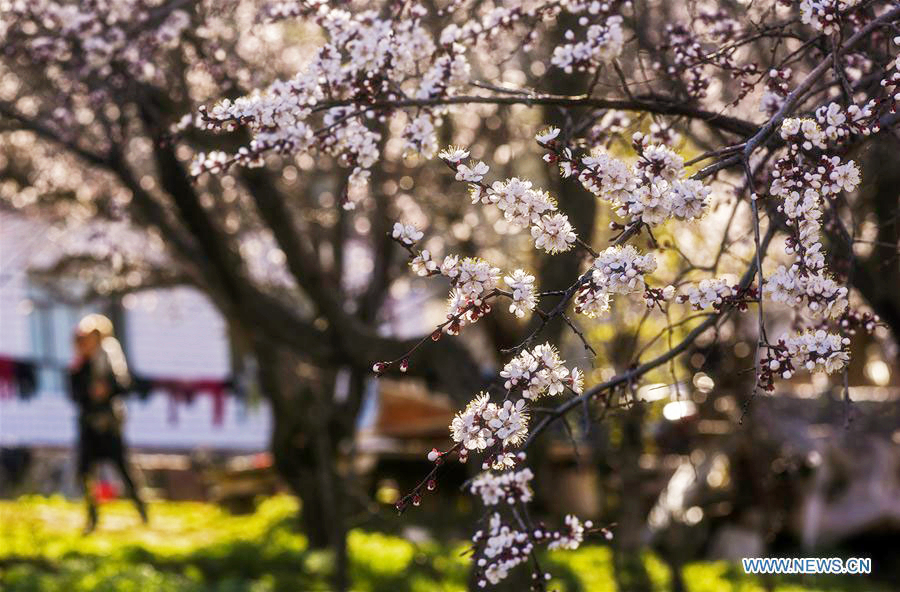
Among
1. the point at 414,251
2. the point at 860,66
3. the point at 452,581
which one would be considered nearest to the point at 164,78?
the point at 452,581

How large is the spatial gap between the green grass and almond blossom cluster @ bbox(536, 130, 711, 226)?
3.85 m

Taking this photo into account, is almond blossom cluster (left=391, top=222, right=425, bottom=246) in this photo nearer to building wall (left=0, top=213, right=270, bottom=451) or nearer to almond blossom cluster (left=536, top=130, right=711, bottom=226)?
almond blossom cluster (left=536, top=130, right=711, bottom=226)

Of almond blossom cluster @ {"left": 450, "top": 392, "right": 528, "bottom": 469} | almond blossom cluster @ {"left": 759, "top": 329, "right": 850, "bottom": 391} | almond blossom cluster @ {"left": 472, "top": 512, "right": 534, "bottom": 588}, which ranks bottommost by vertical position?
almond blossom cluster @ {"left": 472, "top": 512, "right": 534, "bottom": 588}

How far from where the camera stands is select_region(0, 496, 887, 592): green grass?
7.94 m

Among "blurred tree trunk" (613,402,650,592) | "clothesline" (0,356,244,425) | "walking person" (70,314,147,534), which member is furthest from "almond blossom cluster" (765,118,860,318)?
"clothesline" (0,356,244,425)

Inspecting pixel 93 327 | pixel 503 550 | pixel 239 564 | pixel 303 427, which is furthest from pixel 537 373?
pixel 93 327

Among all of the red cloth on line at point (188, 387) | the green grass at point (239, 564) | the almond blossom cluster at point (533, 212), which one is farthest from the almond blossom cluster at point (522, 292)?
the red cloth on line at point (188, 387)

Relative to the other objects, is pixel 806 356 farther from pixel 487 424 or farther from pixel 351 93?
pixel 351 93

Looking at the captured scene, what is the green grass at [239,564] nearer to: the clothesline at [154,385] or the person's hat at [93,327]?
the person's hat at [93,327]

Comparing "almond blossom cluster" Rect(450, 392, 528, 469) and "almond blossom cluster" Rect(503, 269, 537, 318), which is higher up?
"almond blossom cluster" Rect(503, 269, 537, 318)

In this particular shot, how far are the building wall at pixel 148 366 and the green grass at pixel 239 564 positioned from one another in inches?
393

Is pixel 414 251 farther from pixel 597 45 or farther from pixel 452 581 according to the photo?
pixel 452 581

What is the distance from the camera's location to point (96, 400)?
1153 cm

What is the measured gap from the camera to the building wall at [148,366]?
70.3ft
